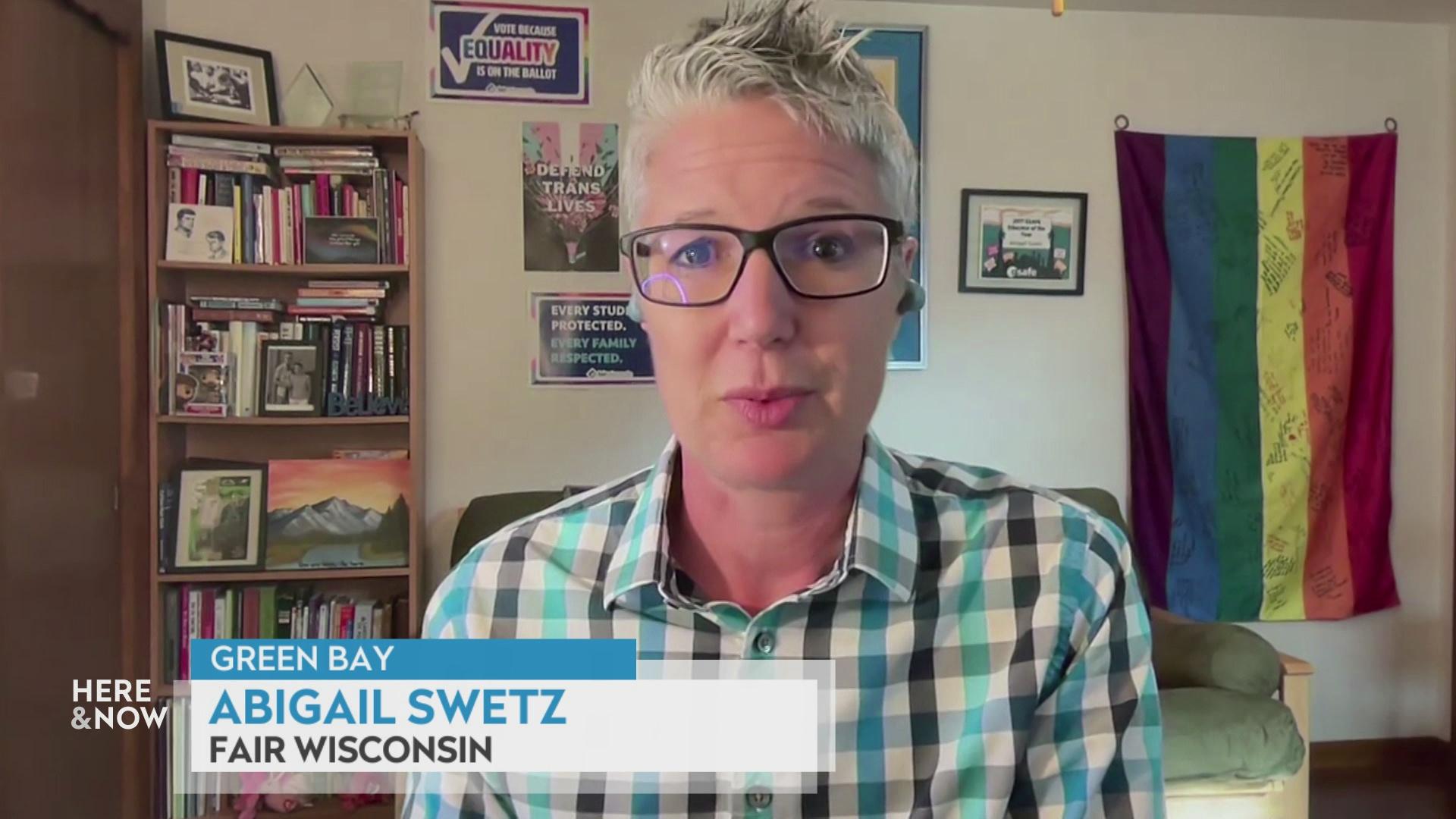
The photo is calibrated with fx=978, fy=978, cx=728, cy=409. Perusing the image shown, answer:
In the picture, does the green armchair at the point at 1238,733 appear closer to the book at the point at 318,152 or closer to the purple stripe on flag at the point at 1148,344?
→ the purple stripe on flag at the point at 1148,344

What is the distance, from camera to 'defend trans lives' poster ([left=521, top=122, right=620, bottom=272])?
8.83 ft

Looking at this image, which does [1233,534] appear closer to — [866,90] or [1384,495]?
[1384,495]

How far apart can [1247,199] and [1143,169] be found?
0.33 m

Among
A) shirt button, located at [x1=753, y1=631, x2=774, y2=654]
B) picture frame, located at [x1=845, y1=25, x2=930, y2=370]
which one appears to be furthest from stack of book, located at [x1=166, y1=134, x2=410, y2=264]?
shirt button, located at [x1=753, y1=631, x2=774, y2=654]

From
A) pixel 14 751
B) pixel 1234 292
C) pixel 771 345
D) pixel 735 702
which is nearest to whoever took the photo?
pixel 771 345

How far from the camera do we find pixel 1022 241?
112 inches

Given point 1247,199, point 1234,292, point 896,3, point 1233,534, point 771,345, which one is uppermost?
point 896,3

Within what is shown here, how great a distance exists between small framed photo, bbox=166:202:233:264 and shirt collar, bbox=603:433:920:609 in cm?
194

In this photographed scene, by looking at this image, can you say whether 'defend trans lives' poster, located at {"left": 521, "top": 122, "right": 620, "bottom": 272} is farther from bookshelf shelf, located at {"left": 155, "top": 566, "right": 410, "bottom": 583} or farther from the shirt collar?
the shirt collar

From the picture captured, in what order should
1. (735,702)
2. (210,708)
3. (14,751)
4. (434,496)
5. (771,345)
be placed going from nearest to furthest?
(771,345) < (735,702) < (210,708) < (14,751) < (434,496)

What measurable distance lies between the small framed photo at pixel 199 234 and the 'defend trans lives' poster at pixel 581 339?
77 centimetres

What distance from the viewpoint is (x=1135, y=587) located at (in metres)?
0.87

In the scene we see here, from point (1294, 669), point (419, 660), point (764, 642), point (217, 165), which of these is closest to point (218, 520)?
point (217, 165)

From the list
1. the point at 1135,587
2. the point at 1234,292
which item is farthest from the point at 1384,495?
the point at 1135,587
